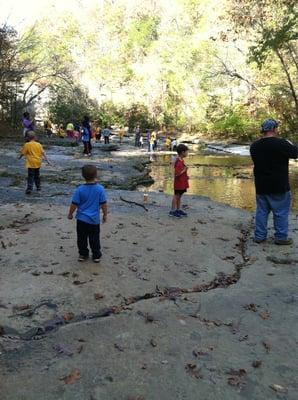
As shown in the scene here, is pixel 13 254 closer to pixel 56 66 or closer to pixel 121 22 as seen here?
pixel 56 66

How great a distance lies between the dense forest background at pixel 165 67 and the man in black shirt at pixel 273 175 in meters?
18.1

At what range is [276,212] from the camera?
730 cm

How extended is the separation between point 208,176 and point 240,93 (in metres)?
24.6

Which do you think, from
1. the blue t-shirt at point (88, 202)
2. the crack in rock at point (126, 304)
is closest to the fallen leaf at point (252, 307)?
the crack in rock at point (126, 304)

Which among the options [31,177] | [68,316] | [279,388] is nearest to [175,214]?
[31,177]

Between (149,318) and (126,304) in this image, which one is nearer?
(149,318)

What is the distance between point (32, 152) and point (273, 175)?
6.10 meters

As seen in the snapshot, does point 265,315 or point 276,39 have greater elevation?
point 276,39

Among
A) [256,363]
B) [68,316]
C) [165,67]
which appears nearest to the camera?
[256,363]

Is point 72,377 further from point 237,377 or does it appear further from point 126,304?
point 126,304

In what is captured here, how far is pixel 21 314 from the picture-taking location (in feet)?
15.3

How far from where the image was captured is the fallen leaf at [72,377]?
3.58 metres

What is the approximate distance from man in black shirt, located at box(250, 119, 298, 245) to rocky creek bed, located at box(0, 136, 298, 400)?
0.44 metres

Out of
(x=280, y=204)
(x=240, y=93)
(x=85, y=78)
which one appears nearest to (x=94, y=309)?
(x=280, y=204)
